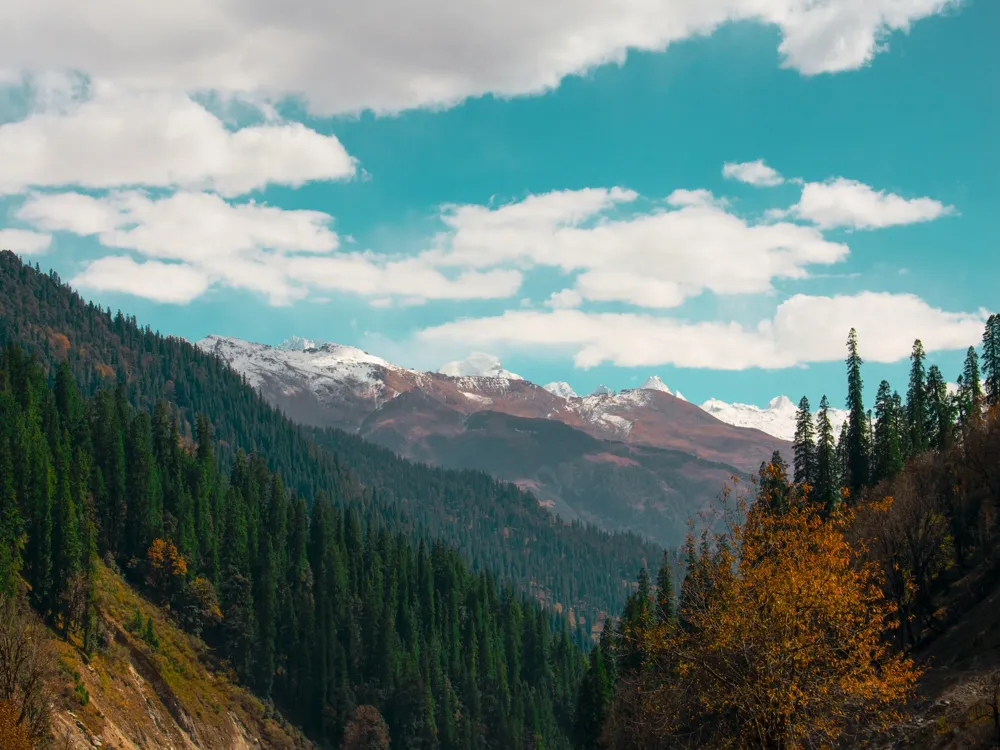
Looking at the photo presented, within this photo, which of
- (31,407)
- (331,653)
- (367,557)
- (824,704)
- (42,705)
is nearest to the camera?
(824,704)

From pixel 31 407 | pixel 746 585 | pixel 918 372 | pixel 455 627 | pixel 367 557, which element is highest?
pixel 918 372

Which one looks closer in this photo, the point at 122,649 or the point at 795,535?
the point at 795,535

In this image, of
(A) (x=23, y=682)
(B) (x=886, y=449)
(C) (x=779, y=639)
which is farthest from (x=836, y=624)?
(B) (x=886, y=449)

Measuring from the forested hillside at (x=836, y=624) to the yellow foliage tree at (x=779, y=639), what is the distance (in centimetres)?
8

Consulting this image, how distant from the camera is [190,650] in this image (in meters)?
132

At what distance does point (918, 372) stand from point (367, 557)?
11044cm

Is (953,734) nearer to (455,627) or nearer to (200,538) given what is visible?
(200,538)

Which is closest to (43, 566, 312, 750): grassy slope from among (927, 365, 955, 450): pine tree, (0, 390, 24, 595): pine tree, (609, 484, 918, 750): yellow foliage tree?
(0, 390, 24, 595): pine tree

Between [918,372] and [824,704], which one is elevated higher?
[918,372]

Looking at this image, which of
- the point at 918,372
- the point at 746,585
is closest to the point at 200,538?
the point at 918,372

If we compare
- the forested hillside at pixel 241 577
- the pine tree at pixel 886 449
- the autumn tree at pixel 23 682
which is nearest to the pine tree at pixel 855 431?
the pine tree at pixel 886 449

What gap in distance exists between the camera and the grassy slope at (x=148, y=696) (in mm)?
89875

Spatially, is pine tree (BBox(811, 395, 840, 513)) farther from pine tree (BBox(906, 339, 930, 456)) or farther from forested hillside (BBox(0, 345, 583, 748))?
forested hillside (BBox(0, 345, 583, 748))

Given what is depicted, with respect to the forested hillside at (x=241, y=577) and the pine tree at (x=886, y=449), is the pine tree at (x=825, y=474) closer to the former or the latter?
the pine tree at (x=886, y=449)
